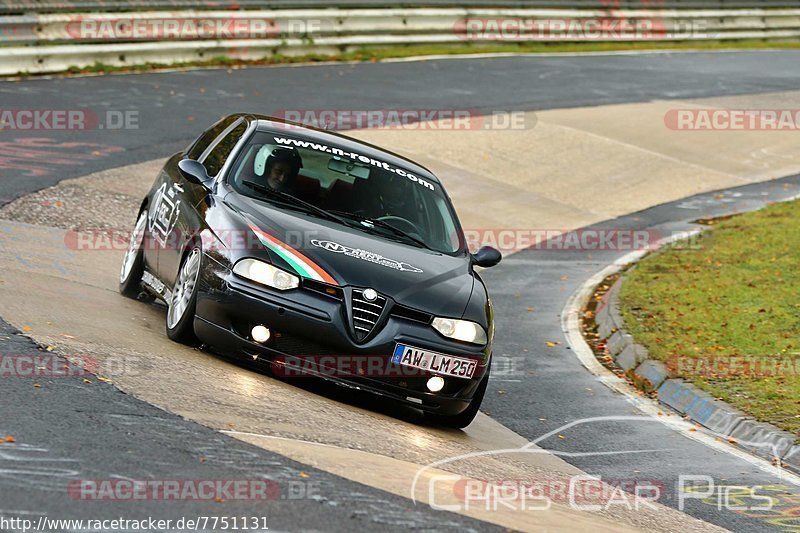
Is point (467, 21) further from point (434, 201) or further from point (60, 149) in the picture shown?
point (434, 201)

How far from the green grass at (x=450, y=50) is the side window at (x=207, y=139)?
11220 mm

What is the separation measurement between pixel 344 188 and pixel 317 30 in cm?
1689

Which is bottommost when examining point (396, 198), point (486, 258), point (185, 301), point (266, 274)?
point (185, 301)

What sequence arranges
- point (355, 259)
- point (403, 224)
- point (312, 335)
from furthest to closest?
point (403, 224)
point (355, 259)
point (312, 335)

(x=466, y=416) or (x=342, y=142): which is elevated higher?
(x=342, y=142)

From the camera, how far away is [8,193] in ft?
45.2

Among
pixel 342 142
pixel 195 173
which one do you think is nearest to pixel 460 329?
pixel 342 142

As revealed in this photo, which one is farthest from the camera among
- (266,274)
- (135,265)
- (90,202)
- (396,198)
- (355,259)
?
(90,202)

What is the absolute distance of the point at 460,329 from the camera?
26.8 ft

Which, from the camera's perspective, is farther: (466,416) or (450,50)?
(450,50)

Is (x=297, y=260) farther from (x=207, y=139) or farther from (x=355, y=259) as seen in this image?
(x=207, y=139)

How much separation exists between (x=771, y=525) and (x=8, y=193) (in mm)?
9233

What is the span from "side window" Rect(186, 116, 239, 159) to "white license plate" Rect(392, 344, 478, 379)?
3139 mm

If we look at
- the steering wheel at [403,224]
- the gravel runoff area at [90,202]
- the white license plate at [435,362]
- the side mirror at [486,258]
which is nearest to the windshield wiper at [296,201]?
the steering wheel at [403,224]
